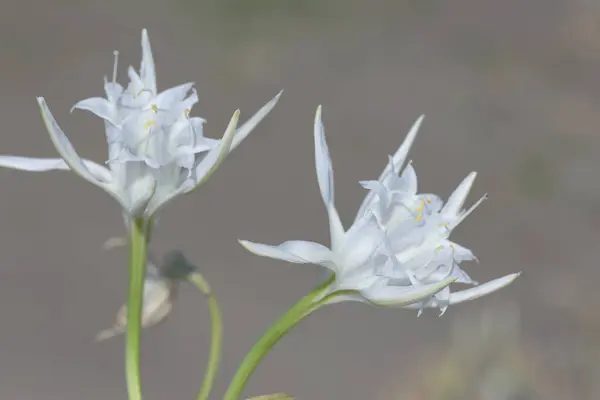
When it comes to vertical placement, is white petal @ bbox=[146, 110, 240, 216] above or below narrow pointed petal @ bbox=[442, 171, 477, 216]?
above

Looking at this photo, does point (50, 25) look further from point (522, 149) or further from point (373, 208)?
point (373, 208)

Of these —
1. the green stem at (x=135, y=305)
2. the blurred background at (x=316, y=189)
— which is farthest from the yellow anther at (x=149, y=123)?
the blurred background at (x=316, y=189)

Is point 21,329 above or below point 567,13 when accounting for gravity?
below

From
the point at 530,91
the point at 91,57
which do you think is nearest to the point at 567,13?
the point at 530,91

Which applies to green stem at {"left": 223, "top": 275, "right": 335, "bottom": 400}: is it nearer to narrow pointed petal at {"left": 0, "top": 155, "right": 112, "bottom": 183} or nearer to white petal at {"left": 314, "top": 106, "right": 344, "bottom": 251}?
white petal at {"left": 314, "top": 106, "right": 344, "bottom": 251}

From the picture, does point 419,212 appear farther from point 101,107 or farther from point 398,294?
point 101,107

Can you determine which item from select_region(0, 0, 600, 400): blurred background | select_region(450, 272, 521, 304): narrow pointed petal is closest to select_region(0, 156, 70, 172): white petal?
select_region(450, 272, 521, 304): narrow pointed petal

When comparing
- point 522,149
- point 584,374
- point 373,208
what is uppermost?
point 373,208
